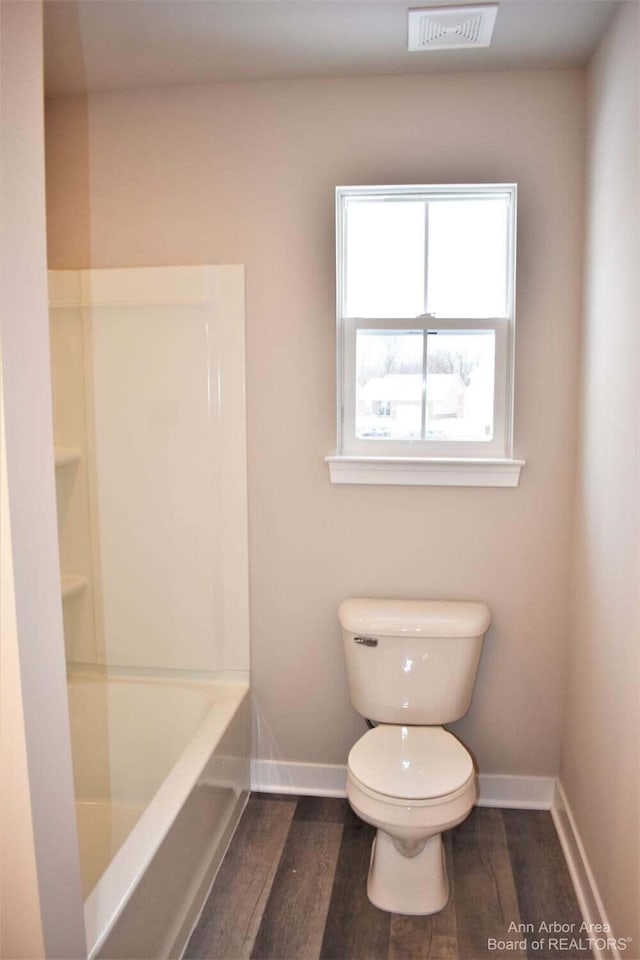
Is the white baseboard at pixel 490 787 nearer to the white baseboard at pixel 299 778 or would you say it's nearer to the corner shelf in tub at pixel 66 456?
the white baseboard at pixel 299 778

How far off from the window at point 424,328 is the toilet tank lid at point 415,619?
1.45ft

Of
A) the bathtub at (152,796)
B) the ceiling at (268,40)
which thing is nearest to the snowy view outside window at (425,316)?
Result: the ceiling at (268,40)

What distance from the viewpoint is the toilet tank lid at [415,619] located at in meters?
2.29

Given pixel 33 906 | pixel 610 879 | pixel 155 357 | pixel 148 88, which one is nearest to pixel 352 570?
pixel 155 357

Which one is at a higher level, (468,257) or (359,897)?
(468,257)

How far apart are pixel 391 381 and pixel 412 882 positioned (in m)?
1.54

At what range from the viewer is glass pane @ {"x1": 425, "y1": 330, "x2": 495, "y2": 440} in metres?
2.45

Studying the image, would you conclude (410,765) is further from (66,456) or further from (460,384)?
(66,456)

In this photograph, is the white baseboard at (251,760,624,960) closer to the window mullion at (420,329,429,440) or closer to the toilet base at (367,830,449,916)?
the toilet base at (367,830,449,916)

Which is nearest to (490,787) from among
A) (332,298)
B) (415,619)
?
(415,619)

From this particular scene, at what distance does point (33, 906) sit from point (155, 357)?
1762mm

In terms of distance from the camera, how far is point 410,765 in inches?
80.3

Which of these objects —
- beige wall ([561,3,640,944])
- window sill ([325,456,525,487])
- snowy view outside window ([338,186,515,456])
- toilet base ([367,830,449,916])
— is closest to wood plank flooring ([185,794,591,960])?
toilet base ([367,830,449,916])

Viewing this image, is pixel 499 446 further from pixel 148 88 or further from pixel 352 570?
pixel 148 88
